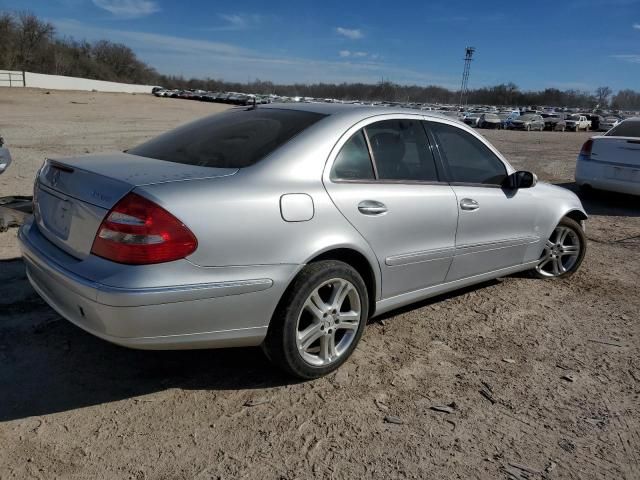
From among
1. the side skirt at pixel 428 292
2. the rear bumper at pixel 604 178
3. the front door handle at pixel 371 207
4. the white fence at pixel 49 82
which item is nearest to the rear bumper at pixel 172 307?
the front door handle at pixel 371 207

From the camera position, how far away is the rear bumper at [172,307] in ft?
8.20

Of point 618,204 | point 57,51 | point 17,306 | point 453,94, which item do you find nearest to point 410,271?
point 17,306

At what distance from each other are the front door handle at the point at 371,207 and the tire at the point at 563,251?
8.27 ft

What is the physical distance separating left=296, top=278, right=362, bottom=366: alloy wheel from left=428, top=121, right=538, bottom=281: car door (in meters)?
1.03

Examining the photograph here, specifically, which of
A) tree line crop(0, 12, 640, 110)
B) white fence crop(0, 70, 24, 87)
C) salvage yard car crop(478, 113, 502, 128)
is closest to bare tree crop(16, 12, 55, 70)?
tree line crop(0, 12, 640, 110)

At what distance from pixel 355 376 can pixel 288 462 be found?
90 centimetres

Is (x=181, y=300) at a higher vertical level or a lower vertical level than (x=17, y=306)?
higher

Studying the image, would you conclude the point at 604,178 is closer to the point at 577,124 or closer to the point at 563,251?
the point at 563,251

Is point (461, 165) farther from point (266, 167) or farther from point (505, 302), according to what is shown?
point (266, 167)

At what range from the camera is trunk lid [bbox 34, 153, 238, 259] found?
8.73 feet

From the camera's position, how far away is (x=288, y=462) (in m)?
2.48

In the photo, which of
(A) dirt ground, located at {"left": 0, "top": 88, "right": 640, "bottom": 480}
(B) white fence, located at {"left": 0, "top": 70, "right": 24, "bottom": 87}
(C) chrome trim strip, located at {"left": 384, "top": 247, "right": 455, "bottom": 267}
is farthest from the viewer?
(B) white fence, located at {"left": 0, "top": 70, "right": 24, "bottom": 87}

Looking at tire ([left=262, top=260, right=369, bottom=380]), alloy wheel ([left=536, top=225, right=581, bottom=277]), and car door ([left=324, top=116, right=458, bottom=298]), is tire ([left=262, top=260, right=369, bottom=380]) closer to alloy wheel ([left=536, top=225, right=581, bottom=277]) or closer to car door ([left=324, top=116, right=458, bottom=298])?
car door ([left=324, top=116, right=458, bottom=298])

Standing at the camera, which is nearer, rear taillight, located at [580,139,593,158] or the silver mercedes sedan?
the silver mercedes sedan
